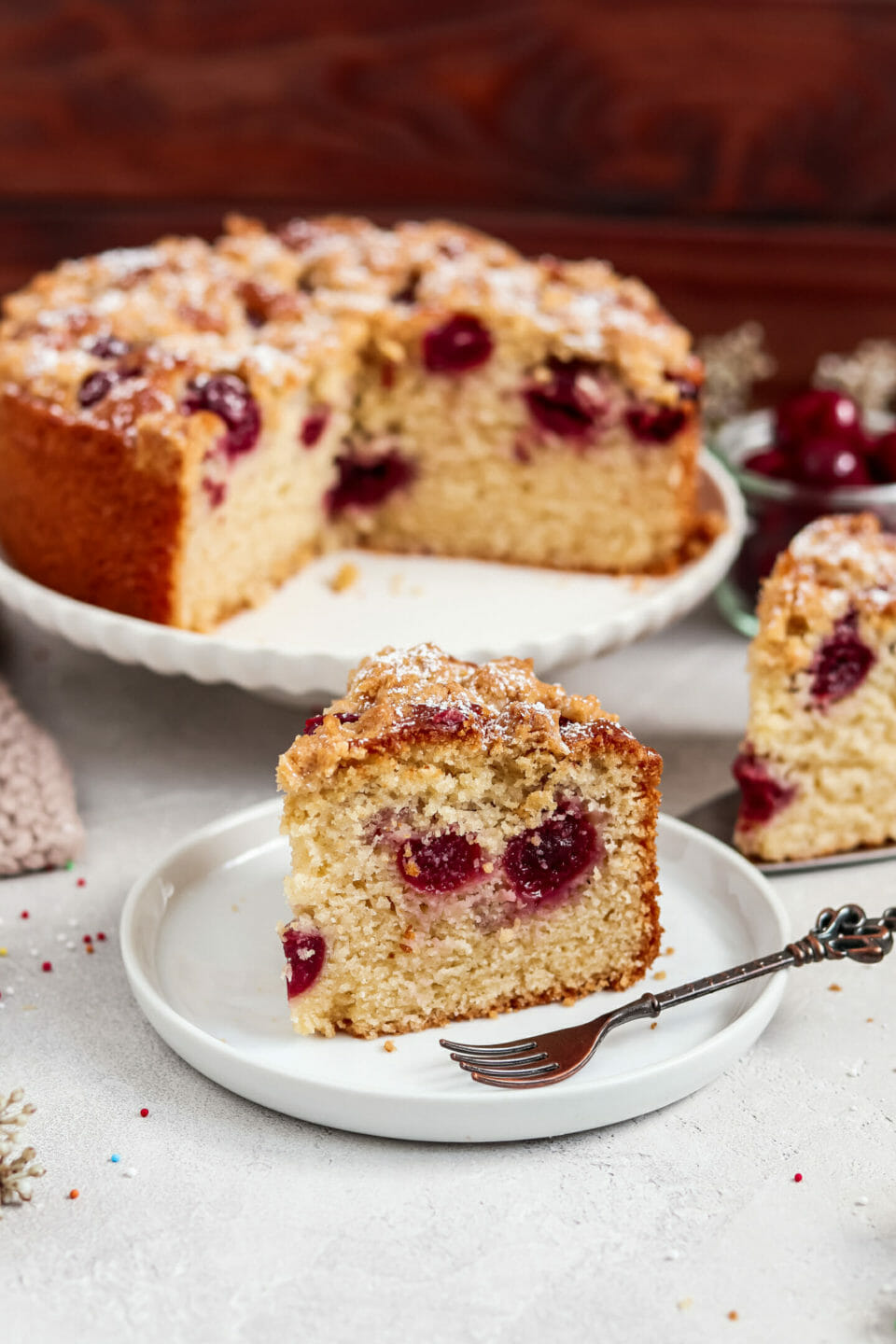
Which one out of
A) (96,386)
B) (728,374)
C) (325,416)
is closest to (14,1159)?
(96,386)

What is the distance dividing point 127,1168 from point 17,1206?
16cm

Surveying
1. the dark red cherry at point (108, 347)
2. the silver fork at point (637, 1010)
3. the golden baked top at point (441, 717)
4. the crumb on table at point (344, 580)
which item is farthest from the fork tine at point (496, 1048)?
the dark red cherry at point (108, 347)

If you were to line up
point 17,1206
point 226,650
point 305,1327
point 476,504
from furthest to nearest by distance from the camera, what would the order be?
1. point 476,504
2. point 226,650
3. point 17,1206
4. point 305,1327

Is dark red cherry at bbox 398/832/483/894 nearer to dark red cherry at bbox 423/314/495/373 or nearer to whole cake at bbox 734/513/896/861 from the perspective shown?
whole cake at bbox 734/513/896/861

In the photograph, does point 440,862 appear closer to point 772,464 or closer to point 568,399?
point 568,399

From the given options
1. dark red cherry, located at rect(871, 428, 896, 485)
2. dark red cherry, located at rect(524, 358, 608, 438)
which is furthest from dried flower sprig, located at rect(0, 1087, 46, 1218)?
dark red cherry, located at rect(871, 428, 896, 485)

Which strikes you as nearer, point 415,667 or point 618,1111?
point 618,1111

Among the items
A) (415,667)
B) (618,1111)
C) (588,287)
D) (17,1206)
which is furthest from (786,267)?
(17,1206)

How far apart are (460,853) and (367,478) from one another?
6.21 ft

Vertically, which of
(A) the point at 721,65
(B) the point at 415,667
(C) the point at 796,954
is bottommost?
(C) the point at 796,954

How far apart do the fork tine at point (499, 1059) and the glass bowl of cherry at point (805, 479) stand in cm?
182

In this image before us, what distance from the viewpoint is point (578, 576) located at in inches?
157

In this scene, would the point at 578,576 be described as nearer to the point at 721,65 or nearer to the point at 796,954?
the point at 796,954

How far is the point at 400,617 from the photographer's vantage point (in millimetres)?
3627
